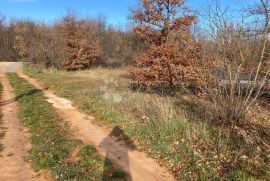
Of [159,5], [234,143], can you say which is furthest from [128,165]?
[159,5]

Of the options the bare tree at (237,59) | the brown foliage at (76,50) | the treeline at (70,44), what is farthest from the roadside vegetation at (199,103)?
the brown foliage at (76,50)

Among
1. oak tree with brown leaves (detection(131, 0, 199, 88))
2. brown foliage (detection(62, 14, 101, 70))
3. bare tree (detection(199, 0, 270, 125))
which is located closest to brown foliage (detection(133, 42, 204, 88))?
oak tree with brown leaves (detection(131, 0, 199, 88))

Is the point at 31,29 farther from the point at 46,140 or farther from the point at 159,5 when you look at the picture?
the point at 46,140

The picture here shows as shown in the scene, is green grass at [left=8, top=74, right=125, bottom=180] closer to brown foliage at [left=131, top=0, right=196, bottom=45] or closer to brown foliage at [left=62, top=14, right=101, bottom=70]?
brown foliage at [left=131, top=0, right=196, bottom=45]

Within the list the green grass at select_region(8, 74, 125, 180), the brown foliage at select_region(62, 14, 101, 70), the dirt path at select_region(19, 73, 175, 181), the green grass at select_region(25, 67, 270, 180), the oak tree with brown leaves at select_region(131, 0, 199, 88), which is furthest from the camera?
the brown foliage at select_region(62, 14, 101, 70)

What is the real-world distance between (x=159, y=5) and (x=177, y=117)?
24.8 ft

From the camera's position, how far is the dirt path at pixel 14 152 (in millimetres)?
5594

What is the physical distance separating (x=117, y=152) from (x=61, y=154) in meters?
1.33

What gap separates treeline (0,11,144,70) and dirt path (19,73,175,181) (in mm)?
11113

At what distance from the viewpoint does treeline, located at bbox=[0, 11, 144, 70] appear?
111 ft

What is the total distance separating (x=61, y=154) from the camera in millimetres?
6543

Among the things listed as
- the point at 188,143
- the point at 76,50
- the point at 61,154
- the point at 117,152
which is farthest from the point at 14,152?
the point at 76,50

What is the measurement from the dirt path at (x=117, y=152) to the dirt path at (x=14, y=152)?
158 cm

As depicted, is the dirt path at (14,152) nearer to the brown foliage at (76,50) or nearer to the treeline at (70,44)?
the treeline at (70,44)
